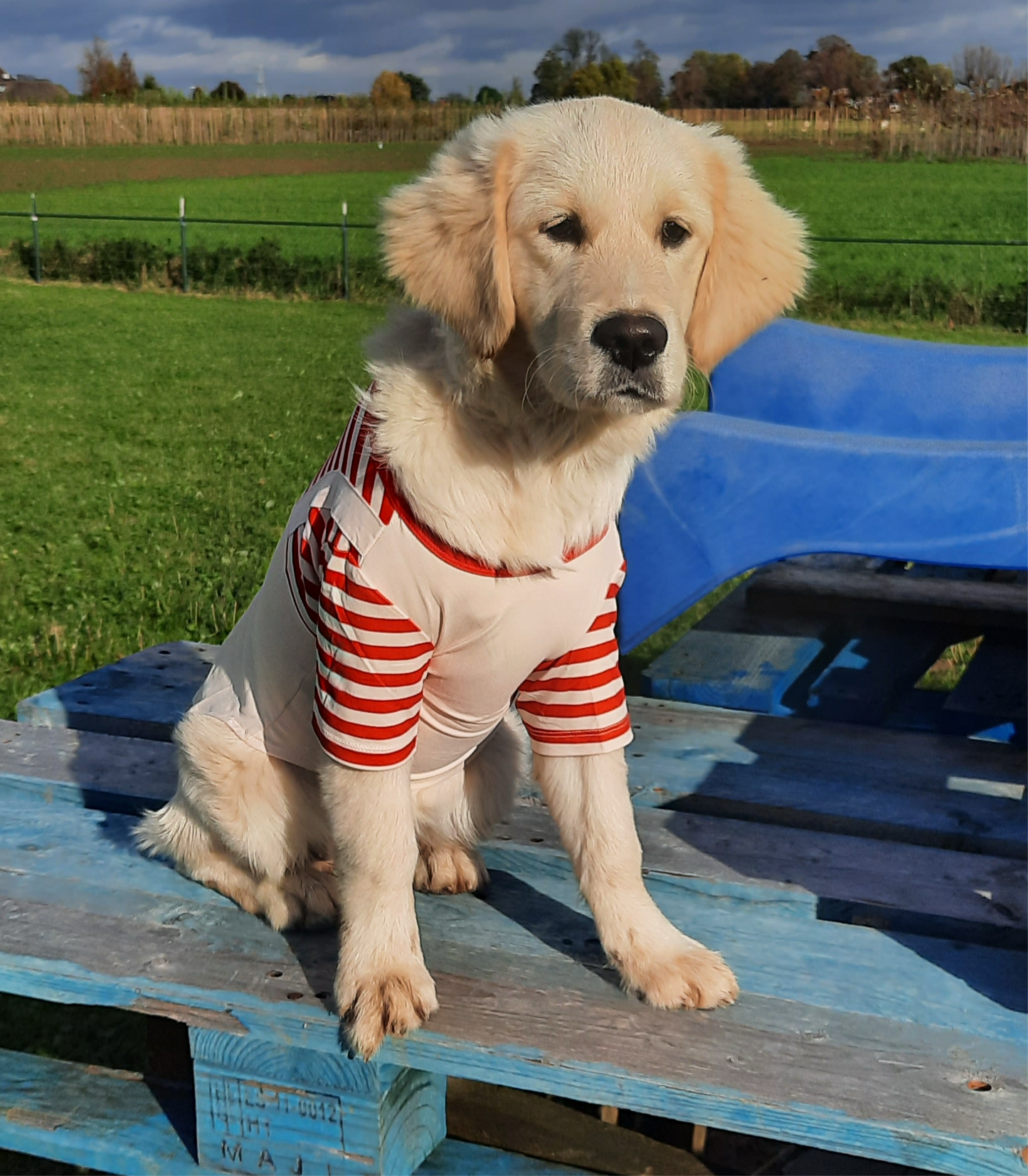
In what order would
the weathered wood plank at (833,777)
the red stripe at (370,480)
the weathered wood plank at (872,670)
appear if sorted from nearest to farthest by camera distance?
the red stripe at (370,480) → the weathered wood plank at (833,777) → the weathered wood plank at (872,670)

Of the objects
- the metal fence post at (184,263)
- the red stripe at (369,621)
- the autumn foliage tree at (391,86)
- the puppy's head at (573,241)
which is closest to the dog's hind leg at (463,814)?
the red stripe at (369,621)

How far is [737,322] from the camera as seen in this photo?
1.95 meters

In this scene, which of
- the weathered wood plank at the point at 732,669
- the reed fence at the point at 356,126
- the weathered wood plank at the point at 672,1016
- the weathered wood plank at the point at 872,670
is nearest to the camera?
the weathered wood plank at the point at 672,1016

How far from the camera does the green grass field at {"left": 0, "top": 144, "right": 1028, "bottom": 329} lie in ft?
45.9

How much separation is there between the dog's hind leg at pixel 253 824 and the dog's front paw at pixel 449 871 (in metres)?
0.16

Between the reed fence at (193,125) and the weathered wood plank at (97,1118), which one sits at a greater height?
the reed fence at (193,125)

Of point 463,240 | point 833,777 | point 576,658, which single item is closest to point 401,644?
point 576,658

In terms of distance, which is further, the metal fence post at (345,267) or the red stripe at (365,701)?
the metal fence post at (345,267)

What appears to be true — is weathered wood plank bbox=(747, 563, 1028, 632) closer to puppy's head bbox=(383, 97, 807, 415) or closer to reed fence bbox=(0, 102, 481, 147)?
puppy's head bbox=(383, 97, 807, 415)

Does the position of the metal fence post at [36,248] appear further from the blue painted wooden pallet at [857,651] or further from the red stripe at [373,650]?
the red stripe at [373,650]

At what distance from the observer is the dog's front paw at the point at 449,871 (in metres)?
2.11

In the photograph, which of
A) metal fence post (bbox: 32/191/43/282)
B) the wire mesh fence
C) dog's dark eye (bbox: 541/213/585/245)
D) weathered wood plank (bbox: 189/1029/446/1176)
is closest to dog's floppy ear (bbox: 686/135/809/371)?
dog's dark eye (bbox: 541/213/585/245)

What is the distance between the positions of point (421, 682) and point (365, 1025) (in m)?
0.46

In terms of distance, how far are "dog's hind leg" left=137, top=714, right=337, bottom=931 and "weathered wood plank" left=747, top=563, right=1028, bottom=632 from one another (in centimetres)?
231
